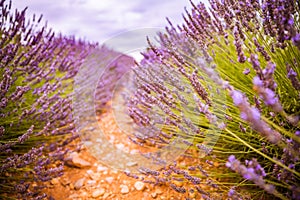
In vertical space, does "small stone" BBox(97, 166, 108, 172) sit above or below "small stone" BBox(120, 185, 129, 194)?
above

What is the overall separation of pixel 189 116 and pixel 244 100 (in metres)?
0.87

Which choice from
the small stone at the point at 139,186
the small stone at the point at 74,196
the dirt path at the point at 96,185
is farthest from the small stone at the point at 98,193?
the small stone at the point at 139,186

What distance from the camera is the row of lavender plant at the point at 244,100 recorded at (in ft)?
2.70

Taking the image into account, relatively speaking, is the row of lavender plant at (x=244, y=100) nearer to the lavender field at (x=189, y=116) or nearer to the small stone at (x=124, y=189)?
the lavender field at (x=189, y=116)

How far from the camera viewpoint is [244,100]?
0.77 metres

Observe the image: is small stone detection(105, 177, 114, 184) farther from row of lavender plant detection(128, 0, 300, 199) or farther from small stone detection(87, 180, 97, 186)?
row of lavender plant detection(128, 0, 300, 199)

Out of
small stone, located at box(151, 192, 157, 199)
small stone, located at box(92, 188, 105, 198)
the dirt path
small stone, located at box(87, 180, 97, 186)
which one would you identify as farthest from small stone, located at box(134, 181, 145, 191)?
small stone, located at box(87, 180, 97, 186)

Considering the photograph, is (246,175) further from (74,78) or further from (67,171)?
(74,78)

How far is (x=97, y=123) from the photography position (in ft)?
9.94

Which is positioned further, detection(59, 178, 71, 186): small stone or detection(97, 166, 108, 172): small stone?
detection(97, 166, 108, 172): small stone

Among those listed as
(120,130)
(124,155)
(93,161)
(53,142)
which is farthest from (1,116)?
(120,130)

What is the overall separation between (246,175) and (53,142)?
1.69 m

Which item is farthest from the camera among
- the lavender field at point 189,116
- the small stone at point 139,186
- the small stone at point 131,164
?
the small stone at point 131,164

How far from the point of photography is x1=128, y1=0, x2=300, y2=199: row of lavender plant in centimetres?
82
